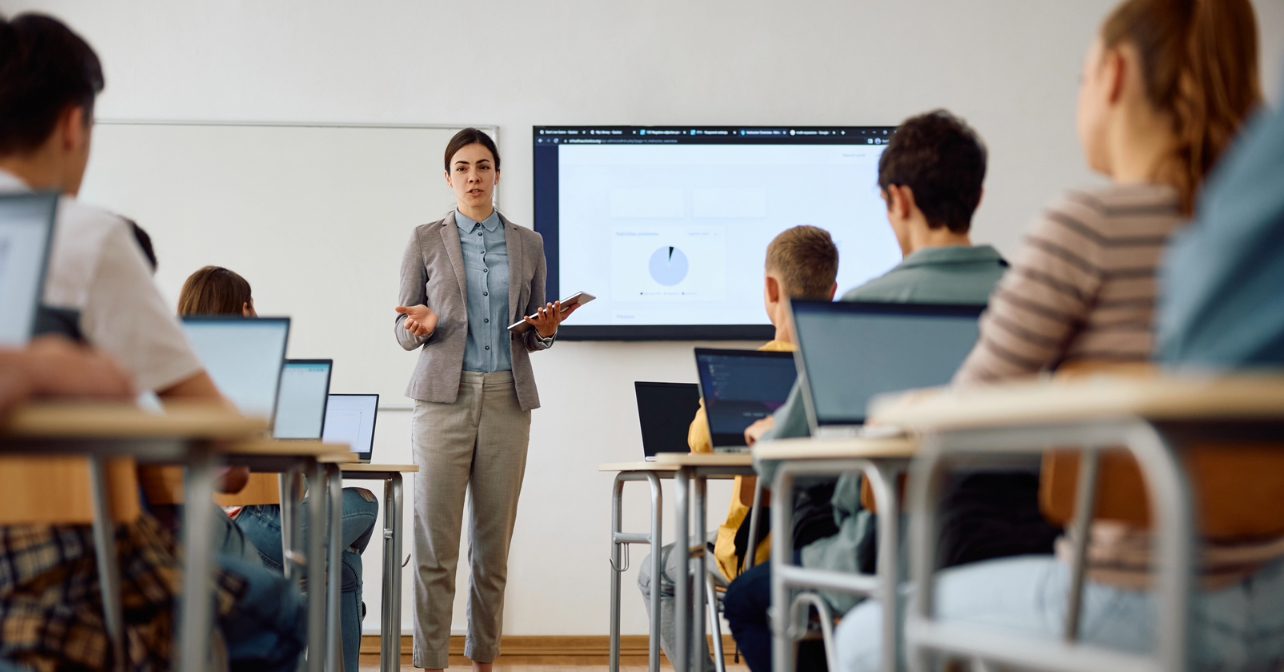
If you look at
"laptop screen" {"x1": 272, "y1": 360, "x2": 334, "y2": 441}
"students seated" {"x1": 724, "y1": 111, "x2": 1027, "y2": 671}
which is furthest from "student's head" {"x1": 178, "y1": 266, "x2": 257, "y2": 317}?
"students seated" {"x1": 724, "y1": 111, "x2": 1027, "y2": 671}

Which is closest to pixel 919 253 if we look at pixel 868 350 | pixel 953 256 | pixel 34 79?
pixel 953 256

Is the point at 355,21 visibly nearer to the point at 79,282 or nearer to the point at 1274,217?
the point at 79,282

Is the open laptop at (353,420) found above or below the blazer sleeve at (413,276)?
below

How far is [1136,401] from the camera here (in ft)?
2.49

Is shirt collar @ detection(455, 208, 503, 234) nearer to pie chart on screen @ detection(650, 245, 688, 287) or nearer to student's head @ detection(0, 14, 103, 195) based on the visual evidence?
pie chart on screen @ detection(650, 245, 688, 287)

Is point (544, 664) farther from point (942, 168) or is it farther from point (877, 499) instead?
point (877, 499)

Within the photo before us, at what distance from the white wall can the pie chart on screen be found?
27 cm

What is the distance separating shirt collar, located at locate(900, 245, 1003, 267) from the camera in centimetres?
205

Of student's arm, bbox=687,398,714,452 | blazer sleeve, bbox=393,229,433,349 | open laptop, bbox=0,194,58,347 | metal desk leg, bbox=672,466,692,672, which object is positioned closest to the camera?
open laptop, bbox=0,194,58,347

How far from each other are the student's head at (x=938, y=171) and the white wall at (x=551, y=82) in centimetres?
284

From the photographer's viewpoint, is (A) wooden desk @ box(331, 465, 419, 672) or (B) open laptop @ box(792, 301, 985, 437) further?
(A) wooden desk @ box(331, 465, 419, 672)

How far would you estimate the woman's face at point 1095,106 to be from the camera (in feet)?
4.49

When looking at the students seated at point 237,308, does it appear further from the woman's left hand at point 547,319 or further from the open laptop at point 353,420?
the woman's left hand at point 547,319

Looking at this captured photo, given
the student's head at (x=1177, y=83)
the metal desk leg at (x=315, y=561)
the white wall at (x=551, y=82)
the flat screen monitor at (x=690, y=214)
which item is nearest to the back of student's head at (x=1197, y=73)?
the student's head at (x=1177, y=83)
